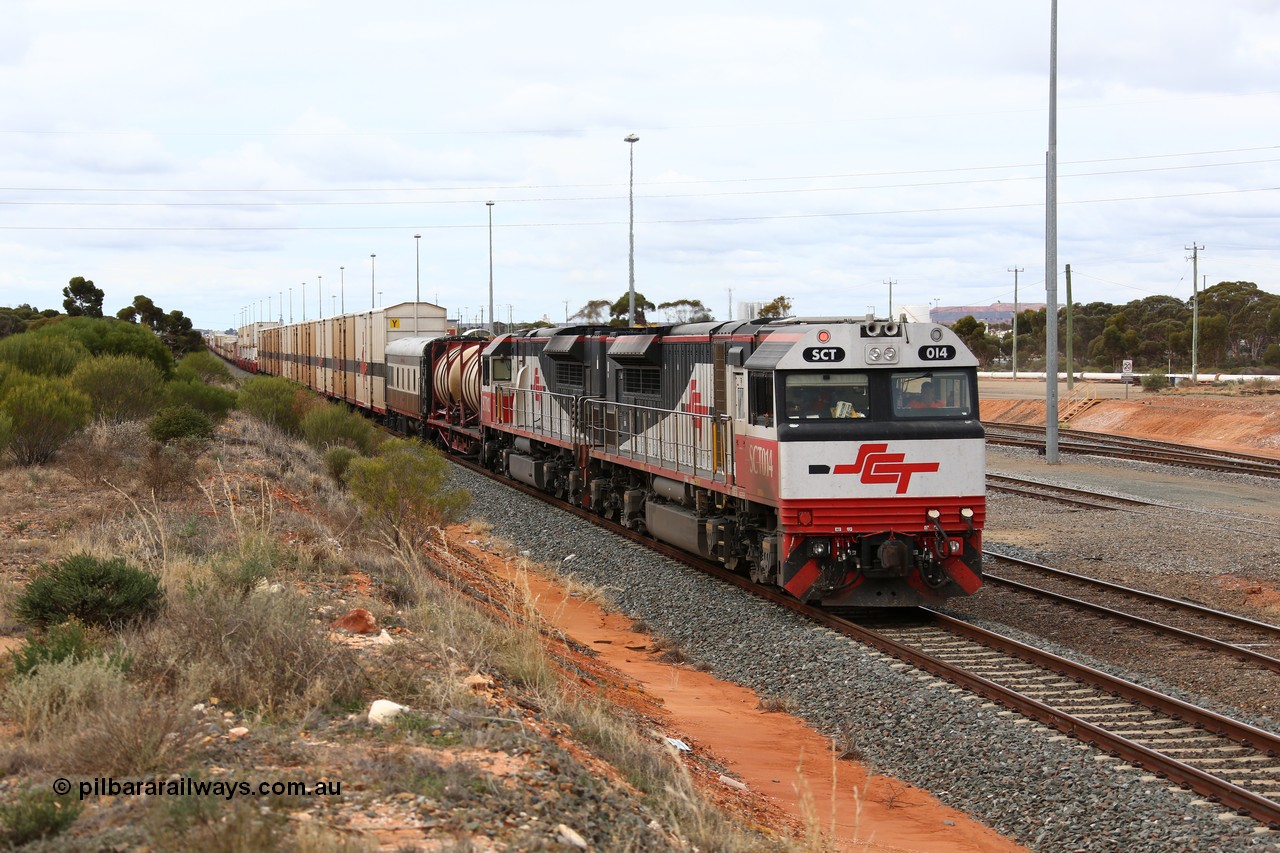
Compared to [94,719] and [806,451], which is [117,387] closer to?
[806,451]

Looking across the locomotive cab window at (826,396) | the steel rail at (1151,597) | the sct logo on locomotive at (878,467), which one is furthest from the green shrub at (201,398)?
the sct logo on locomotive at (878,467)

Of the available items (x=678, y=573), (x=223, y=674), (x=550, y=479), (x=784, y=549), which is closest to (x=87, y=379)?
(x=550, y=479)

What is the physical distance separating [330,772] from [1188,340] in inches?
3304

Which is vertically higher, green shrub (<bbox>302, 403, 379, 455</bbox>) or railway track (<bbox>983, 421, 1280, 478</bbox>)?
green shrub (<bbox>302, 403, 379, 455</bbox>)

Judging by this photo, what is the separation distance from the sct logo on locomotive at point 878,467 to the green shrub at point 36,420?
14.0 meters

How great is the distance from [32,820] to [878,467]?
9548 millimetres

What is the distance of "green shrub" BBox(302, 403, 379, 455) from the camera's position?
30.7m

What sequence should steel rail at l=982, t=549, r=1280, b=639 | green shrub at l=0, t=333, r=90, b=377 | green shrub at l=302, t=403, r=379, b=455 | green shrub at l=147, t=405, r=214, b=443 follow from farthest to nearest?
green shrub at l=302, t=403, r=379, b=455 → green shrub at l=0, t=333, r=90, b=377 → green shrub at l=147, t=405, r=214, b=443 → steel rail at l=982, t=549, r=1280, b=639

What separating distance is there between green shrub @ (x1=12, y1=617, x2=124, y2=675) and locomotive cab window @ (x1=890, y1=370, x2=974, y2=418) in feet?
27.9

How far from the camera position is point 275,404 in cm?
3528

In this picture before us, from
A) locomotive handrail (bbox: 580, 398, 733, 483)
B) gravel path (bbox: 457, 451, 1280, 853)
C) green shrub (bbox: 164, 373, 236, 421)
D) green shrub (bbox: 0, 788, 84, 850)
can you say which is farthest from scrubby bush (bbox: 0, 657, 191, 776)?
green shrub (bbox: 164, 373, 236, 421)

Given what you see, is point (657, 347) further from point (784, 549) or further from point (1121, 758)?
point (1121, 758)

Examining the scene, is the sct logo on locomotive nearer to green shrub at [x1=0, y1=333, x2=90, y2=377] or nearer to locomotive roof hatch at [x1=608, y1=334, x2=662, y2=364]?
locomotive roof hatch at [x1=608, y1=334, x2=662, y2=364]

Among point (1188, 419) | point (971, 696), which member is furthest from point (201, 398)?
point (1188, 419)
